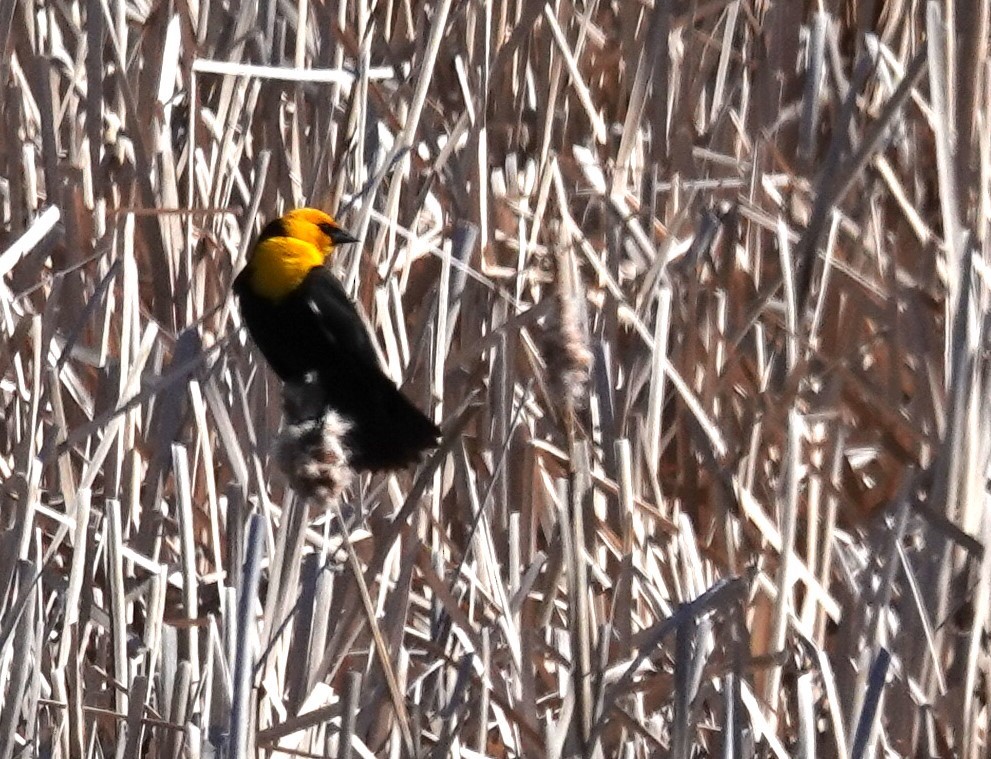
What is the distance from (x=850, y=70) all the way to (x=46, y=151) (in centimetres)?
101

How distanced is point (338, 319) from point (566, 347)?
0.45 m

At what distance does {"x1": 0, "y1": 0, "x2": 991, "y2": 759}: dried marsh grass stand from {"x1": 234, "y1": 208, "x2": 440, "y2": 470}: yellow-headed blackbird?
54mm

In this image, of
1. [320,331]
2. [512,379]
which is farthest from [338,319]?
[512,379]

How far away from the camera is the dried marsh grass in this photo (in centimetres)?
138

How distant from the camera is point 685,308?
1.74 m

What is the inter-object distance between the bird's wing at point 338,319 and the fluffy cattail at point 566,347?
1.16 feet

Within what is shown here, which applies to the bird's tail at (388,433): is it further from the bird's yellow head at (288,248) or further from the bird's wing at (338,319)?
the bird's yellow head at (288,248)

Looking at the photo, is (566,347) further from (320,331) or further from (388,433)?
(320,331)

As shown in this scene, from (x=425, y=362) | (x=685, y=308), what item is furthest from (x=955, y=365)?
(x=425, y=362)

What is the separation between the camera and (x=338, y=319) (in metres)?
1.49

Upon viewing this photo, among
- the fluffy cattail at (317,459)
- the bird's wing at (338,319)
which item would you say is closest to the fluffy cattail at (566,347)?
the fluffy cattail at (317,459)

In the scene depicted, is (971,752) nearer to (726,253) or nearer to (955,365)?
(955,365)

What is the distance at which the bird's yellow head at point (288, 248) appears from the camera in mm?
1526

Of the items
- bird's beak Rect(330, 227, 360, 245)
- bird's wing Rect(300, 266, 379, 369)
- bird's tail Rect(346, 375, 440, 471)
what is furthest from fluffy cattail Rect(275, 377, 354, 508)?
bird's beak Rect(330, 227, 360, 245)
